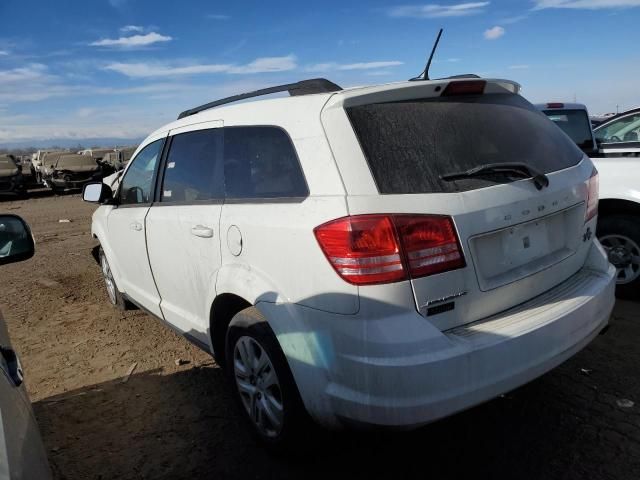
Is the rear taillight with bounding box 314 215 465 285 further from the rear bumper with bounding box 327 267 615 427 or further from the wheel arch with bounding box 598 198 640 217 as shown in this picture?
the wheel arch with bounding box 598 198 640 217

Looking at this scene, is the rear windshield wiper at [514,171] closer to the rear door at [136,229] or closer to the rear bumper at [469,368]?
the rear bumper at [469,368]

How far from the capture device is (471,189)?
216 cm

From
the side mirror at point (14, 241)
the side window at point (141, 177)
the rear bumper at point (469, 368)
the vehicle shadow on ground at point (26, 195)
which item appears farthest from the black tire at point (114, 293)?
the vehicle shadow on ground at point (26, 195)

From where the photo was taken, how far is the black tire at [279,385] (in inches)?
94.2

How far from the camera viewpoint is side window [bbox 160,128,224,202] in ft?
9.84

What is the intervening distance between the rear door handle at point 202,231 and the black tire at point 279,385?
0.50 m

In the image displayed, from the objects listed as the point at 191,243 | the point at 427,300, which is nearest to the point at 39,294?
the point at 191,243

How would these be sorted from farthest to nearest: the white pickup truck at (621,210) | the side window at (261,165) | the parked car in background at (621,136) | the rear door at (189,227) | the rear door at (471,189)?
the parked car in background at (621,136) → the white pickup truck at (621,210) → the rear door at (189,227) → the side window at (261,165) → the rear door at (471,189)

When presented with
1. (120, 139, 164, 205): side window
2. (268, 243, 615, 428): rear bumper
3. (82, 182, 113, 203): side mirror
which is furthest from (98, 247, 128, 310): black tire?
(268, 243, 615, 428): rear bumper

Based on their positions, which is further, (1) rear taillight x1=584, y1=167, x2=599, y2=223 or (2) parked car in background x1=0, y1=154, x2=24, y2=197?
(2) parked car in background x1=0, y1=154, x2=24, y2=197

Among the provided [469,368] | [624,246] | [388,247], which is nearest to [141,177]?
[388,247]

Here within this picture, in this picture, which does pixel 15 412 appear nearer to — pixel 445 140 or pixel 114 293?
pixel 445 140

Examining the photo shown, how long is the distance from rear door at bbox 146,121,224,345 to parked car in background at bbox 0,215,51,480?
98 centimetres

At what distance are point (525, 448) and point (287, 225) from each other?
1.68 metres
